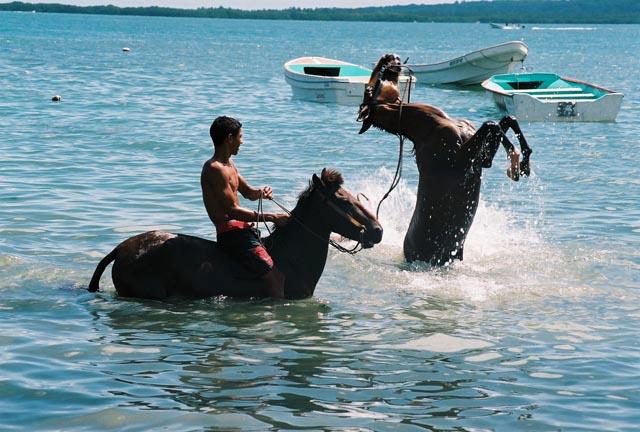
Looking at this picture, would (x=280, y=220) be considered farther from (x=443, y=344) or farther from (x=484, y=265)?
(x=484, y=265)

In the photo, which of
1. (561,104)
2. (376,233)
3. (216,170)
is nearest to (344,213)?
(376,233)

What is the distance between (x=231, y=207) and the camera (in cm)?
1003

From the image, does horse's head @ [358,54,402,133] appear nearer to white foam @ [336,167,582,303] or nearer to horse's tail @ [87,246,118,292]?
white foam @ [336,167,582,303]

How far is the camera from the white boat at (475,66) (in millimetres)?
43812

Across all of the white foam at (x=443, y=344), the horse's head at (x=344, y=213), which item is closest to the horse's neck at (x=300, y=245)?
the horse's head at (x=344, y=213)

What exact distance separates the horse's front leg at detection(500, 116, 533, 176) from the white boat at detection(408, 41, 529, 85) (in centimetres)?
3268

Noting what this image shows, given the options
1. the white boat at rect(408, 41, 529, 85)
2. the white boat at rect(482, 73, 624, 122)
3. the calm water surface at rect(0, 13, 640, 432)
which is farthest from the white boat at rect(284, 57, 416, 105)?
the calm water surface at rect(0, 13, 640, 432)

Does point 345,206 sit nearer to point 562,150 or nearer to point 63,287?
point 63,287

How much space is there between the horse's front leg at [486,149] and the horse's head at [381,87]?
40.4 inches

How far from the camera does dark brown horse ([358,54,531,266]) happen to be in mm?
11609

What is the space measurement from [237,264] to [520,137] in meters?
3.21

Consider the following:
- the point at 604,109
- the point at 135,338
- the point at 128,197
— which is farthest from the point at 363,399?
the point at 604,109

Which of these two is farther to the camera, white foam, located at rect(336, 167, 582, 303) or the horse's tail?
white foam, located at rect(336, 167, 582, 303)

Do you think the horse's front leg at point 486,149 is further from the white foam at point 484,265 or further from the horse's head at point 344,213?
the horse's head at point 344,213
